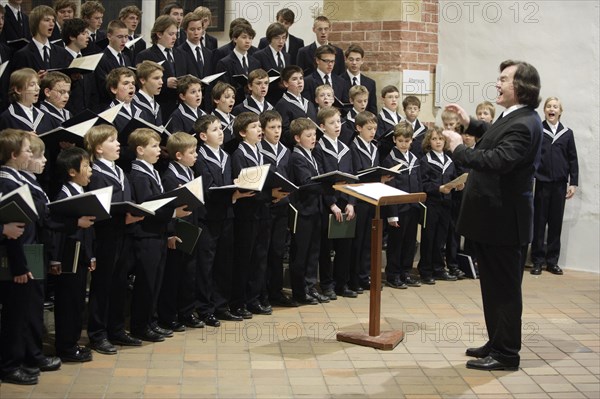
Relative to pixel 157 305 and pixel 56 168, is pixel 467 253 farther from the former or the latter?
pixel 56 168

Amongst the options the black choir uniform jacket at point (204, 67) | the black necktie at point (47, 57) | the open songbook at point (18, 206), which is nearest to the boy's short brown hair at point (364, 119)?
the black choir uniform jacket at point (204, 67)

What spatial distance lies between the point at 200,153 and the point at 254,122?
54 centimetres

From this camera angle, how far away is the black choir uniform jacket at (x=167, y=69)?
8562mm

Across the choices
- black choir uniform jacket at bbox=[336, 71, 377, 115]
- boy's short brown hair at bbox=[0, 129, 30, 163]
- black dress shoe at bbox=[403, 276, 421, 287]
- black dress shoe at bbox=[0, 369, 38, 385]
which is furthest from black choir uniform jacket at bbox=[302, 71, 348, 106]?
black dress shoe at bbox=[0, 369, 38, 385]

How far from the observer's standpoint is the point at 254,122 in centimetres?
788

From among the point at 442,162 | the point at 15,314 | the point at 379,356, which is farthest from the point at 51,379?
the point at 442,162

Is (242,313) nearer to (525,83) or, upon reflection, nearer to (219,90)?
(219,90)

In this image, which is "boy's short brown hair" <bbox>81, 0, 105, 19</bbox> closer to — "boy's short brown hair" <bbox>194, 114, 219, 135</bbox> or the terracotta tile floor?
"boy's short brown hair" <bbox>194, 114, 219, 135</bbox>

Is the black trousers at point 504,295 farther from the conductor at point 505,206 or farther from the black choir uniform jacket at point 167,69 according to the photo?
the black choir uniform jacket at point 167,69

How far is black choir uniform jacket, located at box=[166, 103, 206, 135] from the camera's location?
8.05 m

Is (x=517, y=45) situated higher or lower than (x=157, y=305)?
higher

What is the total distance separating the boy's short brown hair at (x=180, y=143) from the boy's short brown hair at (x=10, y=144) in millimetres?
1466

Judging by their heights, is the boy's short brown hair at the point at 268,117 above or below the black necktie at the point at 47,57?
below

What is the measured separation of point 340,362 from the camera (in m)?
6.72
